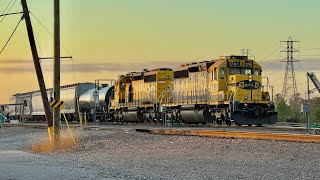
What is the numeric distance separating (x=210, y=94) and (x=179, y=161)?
16.3 m

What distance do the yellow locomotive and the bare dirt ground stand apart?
9254 millimetres

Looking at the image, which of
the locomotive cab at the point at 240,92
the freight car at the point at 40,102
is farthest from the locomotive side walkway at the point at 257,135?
the freight car at the point at 40,102

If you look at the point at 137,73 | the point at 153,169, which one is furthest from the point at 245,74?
the point at 153,169

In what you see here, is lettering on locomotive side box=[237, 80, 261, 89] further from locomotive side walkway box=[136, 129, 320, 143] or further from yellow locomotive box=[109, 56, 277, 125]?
locomotive side walkway box=[136, 129, 320, 143]

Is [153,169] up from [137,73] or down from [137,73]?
down

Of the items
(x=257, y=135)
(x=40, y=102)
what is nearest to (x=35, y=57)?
(x=257, y=135)

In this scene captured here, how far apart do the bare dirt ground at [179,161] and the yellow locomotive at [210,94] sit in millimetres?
9254

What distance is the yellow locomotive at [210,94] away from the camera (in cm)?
2911

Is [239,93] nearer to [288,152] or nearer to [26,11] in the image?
[26,11]

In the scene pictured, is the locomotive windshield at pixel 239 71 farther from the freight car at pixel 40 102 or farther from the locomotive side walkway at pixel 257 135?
the freight car at pixel 40 102

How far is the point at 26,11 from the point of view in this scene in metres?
23.2

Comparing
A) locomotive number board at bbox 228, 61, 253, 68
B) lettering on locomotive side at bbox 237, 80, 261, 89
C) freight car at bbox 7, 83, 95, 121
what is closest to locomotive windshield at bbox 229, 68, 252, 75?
locomotive number board at bbox 228, 61, 253, 68

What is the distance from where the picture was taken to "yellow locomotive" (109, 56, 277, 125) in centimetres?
2911

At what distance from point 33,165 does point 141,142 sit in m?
6.57
